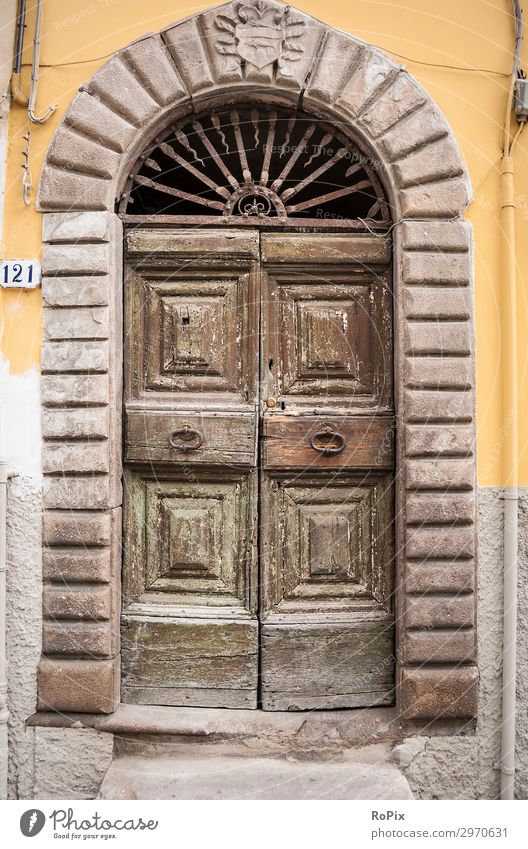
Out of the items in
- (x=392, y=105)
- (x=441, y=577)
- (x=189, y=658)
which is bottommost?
(x=189, y=658)

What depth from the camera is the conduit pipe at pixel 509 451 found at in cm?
328

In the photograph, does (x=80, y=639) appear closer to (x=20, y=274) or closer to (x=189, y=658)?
(x=189, y=658)

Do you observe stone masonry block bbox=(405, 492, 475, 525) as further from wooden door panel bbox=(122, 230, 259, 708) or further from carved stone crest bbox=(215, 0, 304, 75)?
carved stone crest bbox=(215, 0, 304, 75)

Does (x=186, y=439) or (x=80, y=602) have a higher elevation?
(x=186, y=439)

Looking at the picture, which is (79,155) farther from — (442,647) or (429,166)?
(442,647)

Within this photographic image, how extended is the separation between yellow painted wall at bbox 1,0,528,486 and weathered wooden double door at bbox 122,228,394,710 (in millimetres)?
486

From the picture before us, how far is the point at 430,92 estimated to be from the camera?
3.36 meters

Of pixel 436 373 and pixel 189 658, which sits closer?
pixel 436 373

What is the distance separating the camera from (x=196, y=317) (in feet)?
11.3

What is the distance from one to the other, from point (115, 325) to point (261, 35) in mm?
1588

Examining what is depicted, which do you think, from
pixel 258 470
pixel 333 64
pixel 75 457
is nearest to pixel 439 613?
pixel 258 470
